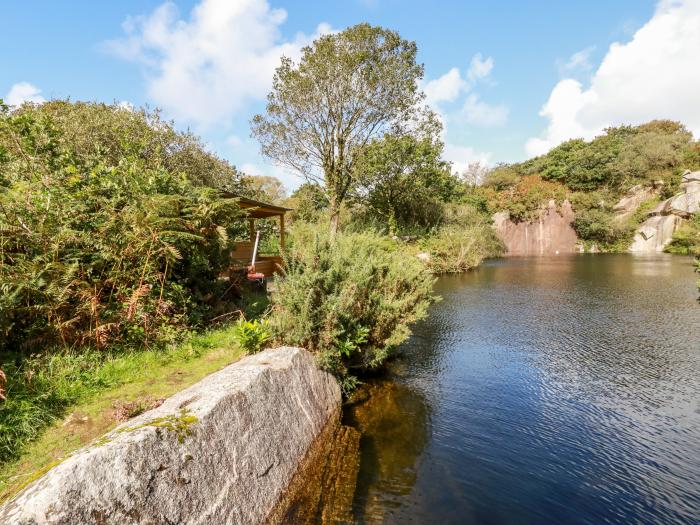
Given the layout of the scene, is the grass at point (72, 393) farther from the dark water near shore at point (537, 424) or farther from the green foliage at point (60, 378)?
the dark water near shore at point (537, 424)

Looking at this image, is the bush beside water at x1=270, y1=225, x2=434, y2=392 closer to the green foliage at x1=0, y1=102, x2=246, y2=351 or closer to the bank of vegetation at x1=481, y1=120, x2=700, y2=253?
the green foliage at x1=0, y1=102, x2=246, y2=351

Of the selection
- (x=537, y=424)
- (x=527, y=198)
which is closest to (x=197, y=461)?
(x=537, y=424)

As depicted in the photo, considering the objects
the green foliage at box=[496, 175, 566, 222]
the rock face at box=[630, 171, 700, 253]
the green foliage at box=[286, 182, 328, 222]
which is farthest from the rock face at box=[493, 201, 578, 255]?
the green foliage at box=[286, 182, 328, 222]

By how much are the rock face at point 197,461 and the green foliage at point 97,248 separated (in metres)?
2.61

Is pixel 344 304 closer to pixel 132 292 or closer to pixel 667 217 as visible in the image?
pixel 132 292

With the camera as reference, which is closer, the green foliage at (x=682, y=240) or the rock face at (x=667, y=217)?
the green foliage at (x=682, y=240)

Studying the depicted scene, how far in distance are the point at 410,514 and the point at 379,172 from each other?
2195 centimetres

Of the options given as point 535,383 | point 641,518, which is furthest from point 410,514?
point 535,383

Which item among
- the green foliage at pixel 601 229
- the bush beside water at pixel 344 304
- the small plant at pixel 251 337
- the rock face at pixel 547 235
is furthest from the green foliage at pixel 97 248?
the green foliage at pixel 601 229

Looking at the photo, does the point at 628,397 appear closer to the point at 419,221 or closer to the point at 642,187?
the point at 419,221

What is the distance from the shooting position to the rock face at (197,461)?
7.06ft

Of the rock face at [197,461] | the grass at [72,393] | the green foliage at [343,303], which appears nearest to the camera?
the rock face at [197,461]

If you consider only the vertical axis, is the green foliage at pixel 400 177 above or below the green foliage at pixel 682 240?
above

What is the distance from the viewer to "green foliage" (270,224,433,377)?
5781 mm
